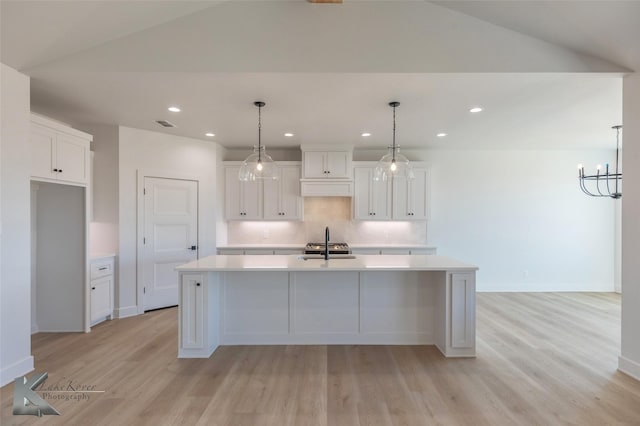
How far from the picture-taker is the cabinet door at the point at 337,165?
517 cm

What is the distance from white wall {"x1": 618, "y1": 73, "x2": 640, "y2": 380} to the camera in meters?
2.59

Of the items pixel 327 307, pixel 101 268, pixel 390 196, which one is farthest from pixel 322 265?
pixel 101 268

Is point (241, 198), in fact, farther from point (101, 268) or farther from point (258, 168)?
point (258, 168)

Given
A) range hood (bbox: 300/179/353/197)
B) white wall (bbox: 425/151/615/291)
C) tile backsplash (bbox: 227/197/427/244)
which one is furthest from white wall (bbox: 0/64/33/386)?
white wall (bbox: 425/151/615/291)

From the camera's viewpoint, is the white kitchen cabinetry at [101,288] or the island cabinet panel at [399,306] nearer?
the island cabinet panel at [399,306]

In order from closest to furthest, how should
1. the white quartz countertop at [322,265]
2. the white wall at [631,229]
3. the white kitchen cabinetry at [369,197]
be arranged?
1. the white wall at [631,229]
2. the white quartz countertop at [322,265]
3. the white kitchen cabinetry at [369,197]

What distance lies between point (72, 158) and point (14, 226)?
1124mm

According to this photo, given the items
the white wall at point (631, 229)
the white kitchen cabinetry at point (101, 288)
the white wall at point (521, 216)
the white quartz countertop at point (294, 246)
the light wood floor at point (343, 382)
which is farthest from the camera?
the white wall at point (521, 216)

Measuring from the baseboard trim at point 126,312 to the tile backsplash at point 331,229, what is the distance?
188cm

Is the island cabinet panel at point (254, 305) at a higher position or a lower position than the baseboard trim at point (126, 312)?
higher

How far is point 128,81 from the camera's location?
2.76 m

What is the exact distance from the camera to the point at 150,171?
4414 mm

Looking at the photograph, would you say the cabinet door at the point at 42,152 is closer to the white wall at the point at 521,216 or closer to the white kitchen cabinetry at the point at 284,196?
the white kitchen cabinetry at the point at 284,196

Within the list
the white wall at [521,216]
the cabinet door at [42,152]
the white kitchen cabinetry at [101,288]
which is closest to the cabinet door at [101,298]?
the white kitchen cabinetry at [101,288]
